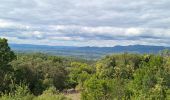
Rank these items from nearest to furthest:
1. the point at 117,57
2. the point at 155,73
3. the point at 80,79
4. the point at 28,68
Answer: the point at 155,73
the point at 28,68
the point at 80,79
the point at 117,57

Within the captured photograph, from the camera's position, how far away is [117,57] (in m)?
101

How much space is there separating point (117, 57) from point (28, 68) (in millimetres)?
39716

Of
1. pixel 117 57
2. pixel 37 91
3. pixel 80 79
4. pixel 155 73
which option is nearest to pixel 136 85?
pixel 155 73

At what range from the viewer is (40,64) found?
71.0 metres

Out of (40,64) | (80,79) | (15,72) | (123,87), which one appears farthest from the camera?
(80,79)

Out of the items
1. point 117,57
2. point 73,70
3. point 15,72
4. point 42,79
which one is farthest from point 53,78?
point 117,57

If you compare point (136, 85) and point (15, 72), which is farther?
point (15, 72)

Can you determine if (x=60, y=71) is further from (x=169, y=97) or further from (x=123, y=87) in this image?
(x=169, y=97)

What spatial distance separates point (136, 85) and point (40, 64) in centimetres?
2746

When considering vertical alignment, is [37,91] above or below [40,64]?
below

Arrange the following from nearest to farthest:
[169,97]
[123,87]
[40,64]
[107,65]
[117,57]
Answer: [169,97] → [123,87] → [40,64] → [107,65] → [117,57]

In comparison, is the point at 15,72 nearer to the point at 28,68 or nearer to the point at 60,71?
the point at 28,68

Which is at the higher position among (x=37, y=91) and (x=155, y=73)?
(x=155, y=73)

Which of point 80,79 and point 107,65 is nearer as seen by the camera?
point 80,79
